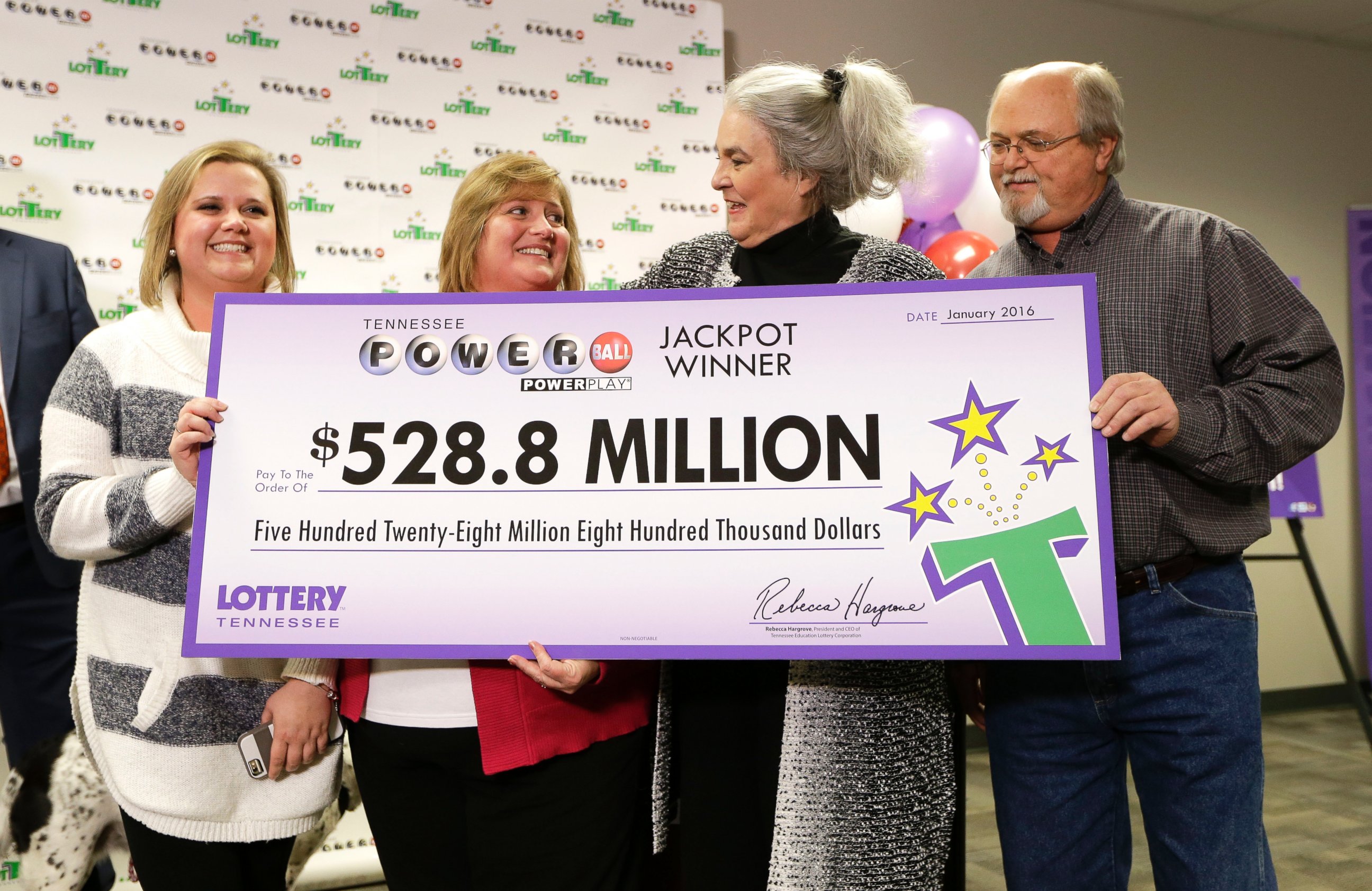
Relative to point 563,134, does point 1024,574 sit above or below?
below

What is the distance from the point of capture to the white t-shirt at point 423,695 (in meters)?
1.38

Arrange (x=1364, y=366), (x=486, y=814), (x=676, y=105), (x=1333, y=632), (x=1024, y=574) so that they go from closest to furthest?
(x=1024, y=574), (x=486, y=814), (x=676, y=105), (x=1333, y=632), (x=1364, y=366)

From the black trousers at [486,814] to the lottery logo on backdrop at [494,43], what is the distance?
9.35 feet

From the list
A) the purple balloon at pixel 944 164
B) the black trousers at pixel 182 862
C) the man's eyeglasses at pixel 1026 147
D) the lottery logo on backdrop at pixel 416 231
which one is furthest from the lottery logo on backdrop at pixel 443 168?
the black trousers at pixel 182 862

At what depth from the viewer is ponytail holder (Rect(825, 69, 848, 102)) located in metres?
1.63

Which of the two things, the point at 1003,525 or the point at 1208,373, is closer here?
the point at 1003,525

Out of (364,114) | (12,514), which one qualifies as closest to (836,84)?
(364,114)

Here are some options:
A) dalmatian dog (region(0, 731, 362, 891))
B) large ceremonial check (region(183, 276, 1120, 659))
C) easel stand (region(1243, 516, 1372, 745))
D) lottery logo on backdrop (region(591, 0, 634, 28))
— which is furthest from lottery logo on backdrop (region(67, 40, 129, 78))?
easel stand (region(1243, 516, 1372, 745))

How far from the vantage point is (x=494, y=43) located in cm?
355

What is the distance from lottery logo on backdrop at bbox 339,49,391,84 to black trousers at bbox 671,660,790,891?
2820 mm

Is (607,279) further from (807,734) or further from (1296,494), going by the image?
(1296,494)

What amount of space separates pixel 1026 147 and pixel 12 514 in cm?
284

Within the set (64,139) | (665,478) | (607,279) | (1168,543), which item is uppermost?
(64,139)

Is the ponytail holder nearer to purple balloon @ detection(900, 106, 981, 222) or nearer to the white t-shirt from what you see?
the white t-shirt
